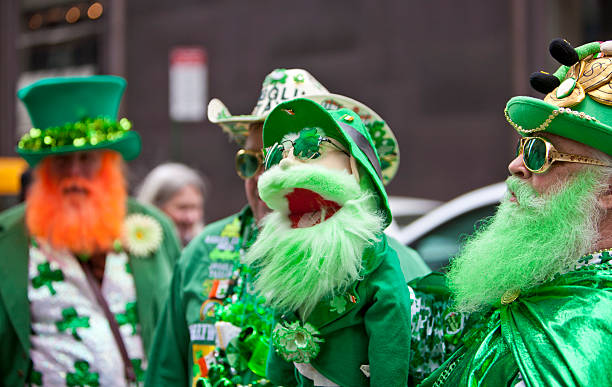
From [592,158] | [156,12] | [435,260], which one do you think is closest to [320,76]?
[156,12]

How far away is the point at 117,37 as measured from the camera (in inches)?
552

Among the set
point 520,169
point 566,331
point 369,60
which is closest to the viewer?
point 566,331

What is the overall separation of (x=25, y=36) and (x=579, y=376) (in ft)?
54.4

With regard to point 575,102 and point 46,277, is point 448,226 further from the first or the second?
point 575,102

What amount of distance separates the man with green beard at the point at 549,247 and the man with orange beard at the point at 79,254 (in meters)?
2.01

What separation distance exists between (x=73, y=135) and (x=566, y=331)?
9.31 feet

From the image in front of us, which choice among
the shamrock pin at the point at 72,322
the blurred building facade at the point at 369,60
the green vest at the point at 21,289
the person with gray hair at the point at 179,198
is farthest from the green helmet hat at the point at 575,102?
the blurred building facade at the point at 369,60

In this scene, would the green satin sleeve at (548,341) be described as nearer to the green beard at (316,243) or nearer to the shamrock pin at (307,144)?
the green beard at (316,243)

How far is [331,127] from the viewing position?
2.18 meters

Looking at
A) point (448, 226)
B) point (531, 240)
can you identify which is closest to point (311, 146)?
point (531, 240)

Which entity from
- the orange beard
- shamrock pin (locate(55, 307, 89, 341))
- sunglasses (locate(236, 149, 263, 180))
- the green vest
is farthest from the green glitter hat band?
sunglasses (locate(236, 149, 263, 180))

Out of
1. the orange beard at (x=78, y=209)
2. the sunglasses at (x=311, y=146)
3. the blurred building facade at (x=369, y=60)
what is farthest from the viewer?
the blurred building facade at (x=369, y=60)

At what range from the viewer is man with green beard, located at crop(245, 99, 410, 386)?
2066mm

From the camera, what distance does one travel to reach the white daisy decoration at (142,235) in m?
3.86
